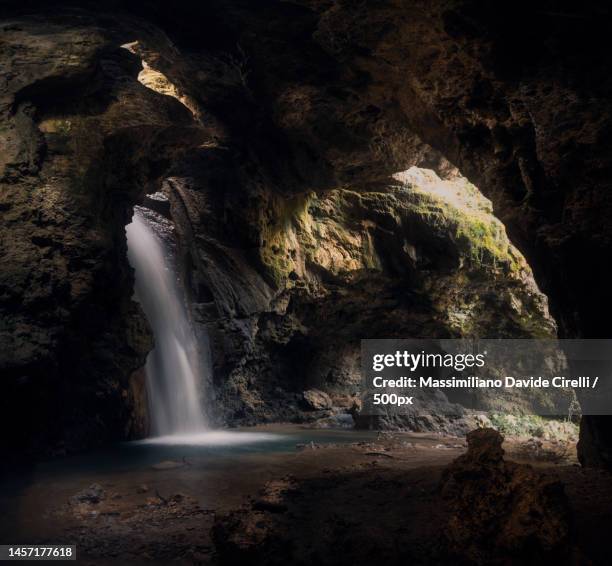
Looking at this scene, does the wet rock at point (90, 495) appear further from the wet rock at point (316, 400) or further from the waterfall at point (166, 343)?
the wet rock at point (316, 400)

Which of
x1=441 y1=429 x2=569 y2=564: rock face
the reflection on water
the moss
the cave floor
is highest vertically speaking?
x1=441 y1=429 x2=569 y2=564: rock face

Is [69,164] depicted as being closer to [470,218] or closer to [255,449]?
[255,449]

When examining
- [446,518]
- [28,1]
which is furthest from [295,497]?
[28,1]

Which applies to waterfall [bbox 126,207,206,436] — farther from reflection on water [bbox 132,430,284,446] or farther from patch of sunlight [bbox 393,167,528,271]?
patch of sunlight [bbox 393,167,528,271]

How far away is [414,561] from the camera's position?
152 inches

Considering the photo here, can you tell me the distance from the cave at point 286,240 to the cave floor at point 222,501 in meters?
0.07

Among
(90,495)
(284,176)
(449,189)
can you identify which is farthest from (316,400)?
(90,495)

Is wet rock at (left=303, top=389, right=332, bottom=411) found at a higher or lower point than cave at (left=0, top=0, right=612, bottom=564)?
lower

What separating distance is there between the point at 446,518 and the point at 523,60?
5.97m

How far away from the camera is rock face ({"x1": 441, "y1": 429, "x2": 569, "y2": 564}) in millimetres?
3648

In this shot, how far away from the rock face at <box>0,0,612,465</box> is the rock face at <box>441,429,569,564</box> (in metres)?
2.55

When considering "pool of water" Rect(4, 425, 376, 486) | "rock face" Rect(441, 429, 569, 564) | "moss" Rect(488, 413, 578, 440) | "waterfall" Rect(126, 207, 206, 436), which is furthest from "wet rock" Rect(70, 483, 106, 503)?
"moss" Rect(488, 413, 578, 440)

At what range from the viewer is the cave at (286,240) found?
561 cm

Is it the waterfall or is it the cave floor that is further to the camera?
the waterfall
